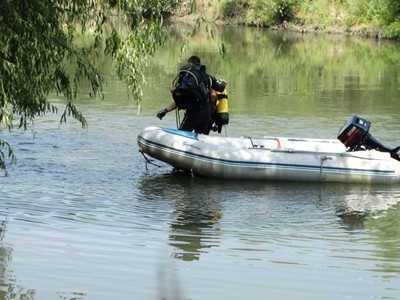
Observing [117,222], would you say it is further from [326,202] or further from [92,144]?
[92,144]

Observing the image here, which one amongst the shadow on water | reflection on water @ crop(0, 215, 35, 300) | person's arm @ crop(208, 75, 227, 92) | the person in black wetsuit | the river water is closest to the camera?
reflection on water @ crop(0, 215, 35, 300)

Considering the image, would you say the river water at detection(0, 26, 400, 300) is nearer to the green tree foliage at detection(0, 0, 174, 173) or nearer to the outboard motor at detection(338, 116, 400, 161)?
the outboard motor at detection(338, 116, 400, 161)

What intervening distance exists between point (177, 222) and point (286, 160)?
273cm

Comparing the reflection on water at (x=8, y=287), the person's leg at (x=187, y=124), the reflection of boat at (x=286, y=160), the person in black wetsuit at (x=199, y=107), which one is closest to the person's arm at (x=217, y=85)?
the person in black wetsuit at (x=199, y=107)

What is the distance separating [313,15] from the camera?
154ft

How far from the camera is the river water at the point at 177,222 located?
27.5ft

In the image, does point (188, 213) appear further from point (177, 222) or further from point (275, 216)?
point (275, 216)

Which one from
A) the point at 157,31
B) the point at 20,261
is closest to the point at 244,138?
the point at 157,31

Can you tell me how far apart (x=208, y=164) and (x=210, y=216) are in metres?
2.01

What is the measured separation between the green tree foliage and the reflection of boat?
3.42 metres

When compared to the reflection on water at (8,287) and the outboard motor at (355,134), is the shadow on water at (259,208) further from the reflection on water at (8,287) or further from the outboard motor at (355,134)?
the reflection on water at (8,287)

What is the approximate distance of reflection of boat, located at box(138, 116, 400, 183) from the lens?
13.3 meters

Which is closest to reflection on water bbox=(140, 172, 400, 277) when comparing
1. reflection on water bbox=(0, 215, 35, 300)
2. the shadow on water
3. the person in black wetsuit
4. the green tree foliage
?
the shadow on water

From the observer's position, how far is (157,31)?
9.55 meters
